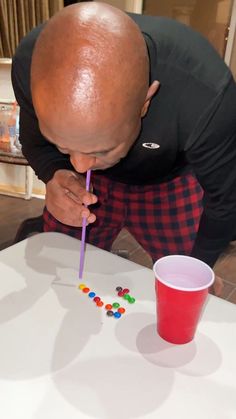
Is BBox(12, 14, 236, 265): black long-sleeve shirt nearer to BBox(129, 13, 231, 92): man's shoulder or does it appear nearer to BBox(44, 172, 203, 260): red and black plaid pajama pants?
BBox(129, 13, 231, 92): man's shoulder

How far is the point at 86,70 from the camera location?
1.87ft

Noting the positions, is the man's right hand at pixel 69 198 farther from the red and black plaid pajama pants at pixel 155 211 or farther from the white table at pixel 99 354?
the red and black plaid pajama pants at pixel 155 211

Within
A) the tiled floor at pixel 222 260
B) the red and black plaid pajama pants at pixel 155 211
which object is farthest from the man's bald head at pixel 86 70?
the tiled floor at pixel 222 260

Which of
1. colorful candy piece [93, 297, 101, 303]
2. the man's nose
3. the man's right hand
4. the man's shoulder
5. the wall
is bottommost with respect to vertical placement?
the wall

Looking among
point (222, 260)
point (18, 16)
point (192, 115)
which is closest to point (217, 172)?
point (192, 115)

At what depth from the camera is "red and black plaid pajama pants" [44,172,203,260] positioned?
124 cm

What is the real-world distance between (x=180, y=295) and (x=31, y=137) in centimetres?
62

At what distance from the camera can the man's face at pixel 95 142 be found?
631 millimetres

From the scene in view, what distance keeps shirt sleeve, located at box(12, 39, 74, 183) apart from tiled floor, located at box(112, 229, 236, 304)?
3.77 ft

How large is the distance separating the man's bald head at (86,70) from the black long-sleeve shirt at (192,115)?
17cm

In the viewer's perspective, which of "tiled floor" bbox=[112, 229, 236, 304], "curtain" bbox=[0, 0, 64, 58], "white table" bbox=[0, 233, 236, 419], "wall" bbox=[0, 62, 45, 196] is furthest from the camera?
"wall" bbox=[0, 62, 45, 196]

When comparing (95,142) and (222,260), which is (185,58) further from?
(222,260)

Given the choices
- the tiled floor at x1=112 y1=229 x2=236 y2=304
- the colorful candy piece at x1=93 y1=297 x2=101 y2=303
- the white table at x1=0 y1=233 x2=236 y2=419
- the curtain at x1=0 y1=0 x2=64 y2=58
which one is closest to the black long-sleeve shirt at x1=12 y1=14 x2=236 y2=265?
the white table at x1=0 y1=233 x2=236 y2=419

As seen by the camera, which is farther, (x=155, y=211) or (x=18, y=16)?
(x=18, y=16)
